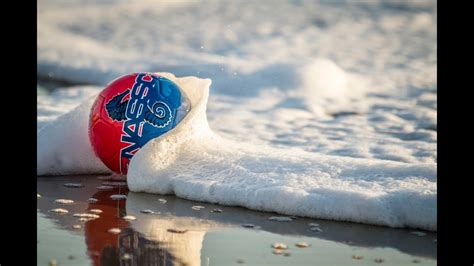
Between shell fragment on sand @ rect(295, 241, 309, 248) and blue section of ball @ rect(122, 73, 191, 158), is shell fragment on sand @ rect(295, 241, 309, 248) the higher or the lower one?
the lower one

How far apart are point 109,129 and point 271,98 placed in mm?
4747

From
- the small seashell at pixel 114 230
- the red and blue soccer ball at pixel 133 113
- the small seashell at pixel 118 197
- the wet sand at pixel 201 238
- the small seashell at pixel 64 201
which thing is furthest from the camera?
the red and blue soccer ball at pixel 133 113

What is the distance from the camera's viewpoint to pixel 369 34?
16.0 metres

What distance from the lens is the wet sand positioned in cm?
397

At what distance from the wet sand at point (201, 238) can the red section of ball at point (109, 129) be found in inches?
19.4

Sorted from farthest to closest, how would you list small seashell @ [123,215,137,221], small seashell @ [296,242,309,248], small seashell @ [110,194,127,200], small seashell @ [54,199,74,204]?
small seashell @ [110,194,127,200], small seashell @ [54,199,74,204], small seashell @ [123,215,137,221], small seashell @ [296,242,309,248]

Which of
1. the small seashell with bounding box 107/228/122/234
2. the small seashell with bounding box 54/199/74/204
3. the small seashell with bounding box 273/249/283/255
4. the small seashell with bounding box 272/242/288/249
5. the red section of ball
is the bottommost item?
the small seashell with bounding box 273/249/283/255

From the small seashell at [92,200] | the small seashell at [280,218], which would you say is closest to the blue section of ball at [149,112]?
the small seashell at [92,200]

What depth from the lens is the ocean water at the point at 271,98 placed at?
5090mm

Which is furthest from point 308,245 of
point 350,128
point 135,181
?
point 350,128

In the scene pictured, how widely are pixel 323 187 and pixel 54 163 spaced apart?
206 cm

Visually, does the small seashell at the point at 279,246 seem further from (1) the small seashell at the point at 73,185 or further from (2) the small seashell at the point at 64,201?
(1) the small seashell at the point at 73,185

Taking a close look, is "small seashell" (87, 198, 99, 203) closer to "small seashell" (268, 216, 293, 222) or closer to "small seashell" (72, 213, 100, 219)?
"small seashell" (72, 213, 100, 219)

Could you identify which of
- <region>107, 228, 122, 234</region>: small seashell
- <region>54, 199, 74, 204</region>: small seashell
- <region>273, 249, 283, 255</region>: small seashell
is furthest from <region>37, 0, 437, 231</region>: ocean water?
<region>107, 228, 122, 234</region>: small seashell
